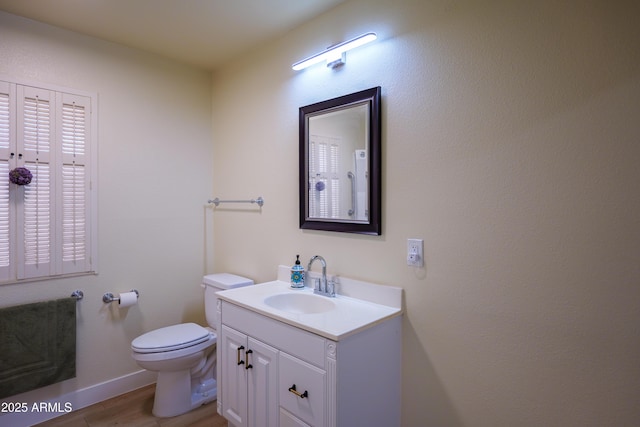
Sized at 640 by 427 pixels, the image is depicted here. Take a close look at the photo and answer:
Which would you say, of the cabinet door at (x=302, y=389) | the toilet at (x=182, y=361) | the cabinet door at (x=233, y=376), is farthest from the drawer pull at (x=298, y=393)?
the toilet at (x=182, y=361)

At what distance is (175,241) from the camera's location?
2.67 m

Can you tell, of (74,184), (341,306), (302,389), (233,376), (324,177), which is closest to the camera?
(302,389)

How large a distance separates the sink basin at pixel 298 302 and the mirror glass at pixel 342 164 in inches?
15.4

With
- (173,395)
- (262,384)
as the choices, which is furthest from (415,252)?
(173,395)

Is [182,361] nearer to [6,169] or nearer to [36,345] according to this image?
[36,345]

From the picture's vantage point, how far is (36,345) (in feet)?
6.64

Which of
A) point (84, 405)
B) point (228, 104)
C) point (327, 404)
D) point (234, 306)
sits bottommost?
point (84, 405)

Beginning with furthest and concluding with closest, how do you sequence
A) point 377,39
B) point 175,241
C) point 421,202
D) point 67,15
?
point 175,241, point 67,15, point 377,39, point 421,202

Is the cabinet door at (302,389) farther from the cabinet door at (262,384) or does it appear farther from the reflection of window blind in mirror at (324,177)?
the reflection of window blind in mirror at (324,177)

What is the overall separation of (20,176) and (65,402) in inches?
56.0

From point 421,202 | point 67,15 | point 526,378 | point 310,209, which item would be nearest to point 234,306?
point 310,209

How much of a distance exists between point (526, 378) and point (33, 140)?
2788mm

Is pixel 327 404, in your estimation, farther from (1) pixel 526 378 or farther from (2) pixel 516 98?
(2) pixel 516 98

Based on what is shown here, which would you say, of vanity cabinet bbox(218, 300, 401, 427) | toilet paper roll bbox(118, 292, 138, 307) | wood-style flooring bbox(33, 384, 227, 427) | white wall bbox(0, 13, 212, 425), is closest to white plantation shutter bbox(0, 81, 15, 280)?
white wall bbox(0, 13, 212, 425)
